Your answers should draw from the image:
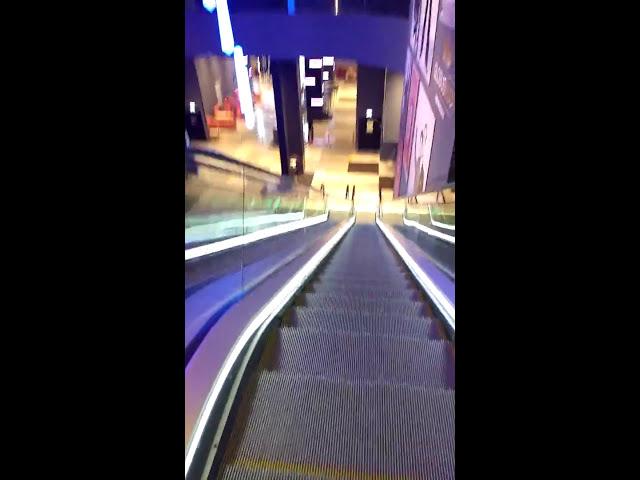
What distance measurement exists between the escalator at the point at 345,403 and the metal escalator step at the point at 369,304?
189mm

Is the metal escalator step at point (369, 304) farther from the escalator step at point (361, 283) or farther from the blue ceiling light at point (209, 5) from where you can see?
the blue ceiling light at point (209, 5)

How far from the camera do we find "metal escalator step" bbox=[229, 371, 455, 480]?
73.3 inches

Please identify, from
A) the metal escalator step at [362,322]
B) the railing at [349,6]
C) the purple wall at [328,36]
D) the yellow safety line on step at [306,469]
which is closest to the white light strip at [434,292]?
the metal escalator step at [362,322]

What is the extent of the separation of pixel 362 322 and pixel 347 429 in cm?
120

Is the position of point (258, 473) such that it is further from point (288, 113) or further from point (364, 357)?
point (288, 113)

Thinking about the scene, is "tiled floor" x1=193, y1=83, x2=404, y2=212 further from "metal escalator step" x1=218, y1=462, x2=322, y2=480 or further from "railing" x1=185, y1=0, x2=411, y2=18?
"metal escalator step" x1=218, y1=462, x2=322, y2=480

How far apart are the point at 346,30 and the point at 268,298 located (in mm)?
5406

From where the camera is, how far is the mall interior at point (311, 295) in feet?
6.31

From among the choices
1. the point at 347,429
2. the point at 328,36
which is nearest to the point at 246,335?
the point at 347,429

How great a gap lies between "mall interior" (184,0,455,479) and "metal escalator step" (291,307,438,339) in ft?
0.05
